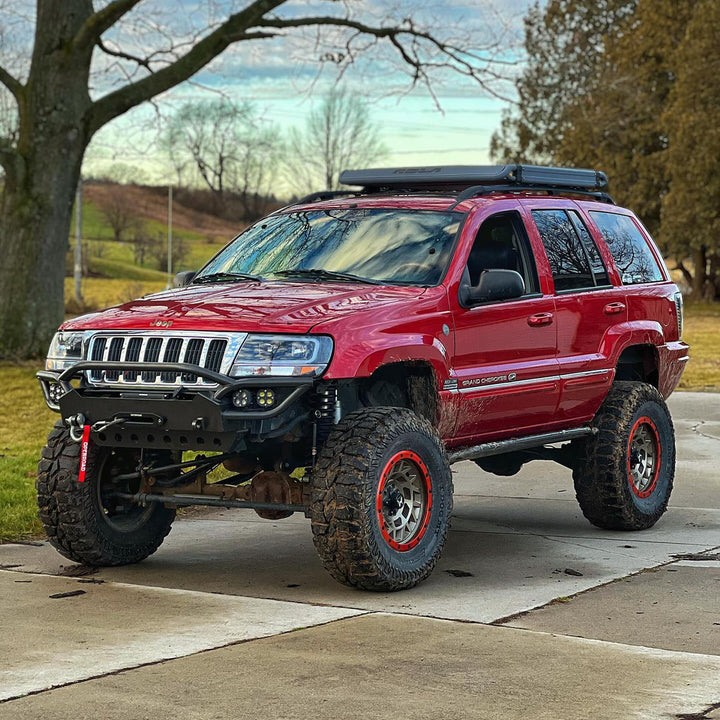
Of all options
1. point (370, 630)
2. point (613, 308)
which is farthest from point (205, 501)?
point (613, 308)

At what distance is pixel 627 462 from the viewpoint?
9.24 meters

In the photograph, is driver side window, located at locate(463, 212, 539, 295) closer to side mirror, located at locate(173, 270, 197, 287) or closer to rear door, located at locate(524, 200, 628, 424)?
rear door, located at locate(524, 200, 628, 424)

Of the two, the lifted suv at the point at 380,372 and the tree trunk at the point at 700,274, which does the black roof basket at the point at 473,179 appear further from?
the tree trunk at the point at 700,274

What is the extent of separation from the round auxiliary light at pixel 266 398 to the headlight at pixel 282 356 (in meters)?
0.10

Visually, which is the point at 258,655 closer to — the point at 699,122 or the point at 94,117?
the point at 94,117

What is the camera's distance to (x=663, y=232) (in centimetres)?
5122

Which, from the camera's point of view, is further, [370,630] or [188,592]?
[188,592]

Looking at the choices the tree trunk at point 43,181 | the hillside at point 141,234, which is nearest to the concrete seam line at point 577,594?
the tree trunk at point 43,181

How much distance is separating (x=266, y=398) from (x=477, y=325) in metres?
1.65

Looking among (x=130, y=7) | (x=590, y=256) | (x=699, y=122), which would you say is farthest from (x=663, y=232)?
(x=590, y=256)

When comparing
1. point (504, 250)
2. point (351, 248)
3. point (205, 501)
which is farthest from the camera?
point (504, 250)

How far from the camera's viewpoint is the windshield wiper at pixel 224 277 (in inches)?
327

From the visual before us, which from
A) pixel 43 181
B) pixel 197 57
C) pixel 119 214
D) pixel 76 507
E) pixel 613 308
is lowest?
pixel 76 507

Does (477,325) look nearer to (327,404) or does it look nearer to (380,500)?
(327,404)
